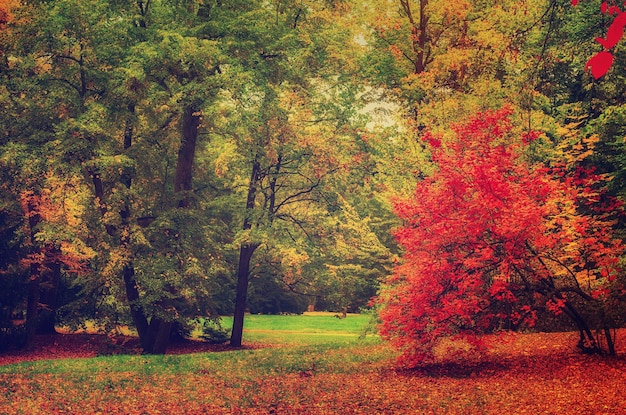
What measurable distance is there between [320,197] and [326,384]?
1357 centimetres

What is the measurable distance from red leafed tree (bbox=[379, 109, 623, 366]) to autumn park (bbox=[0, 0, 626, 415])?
0.07 m

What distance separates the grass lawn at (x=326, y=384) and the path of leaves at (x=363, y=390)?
19 millimetres

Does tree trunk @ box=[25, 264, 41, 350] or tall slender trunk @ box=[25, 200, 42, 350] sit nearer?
tall slender trunk @ box=[25, 200, 42, 350]

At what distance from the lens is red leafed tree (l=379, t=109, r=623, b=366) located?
504 inches

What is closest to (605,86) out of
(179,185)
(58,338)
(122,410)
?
(179,185)

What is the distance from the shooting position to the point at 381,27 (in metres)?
27.5

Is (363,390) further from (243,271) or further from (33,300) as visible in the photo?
(33,300)

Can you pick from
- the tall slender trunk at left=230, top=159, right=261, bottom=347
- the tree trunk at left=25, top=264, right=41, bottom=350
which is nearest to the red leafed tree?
the tall slender trunk at left=230, top=159, right=261, bottom=347

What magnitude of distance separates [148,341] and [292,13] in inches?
500


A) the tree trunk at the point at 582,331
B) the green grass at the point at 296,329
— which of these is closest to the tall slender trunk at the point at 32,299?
the green grass at the point at 296,329

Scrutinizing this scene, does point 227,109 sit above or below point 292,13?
below

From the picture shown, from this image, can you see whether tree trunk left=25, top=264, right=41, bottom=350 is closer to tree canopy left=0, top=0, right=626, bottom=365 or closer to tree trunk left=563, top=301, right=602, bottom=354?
tree canopy left=0, top=0, right=626, bottom=365

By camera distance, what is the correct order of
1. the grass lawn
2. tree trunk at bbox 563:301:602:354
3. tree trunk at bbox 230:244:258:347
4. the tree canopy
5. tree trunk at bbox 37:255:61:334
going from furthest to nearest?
tree trunk at bbox 230:244:258:347 < tree trunk at bbox 37:255:61:334 < the tree canopy < tree trunk at bbox 563:301:602:354 < the grass lawn

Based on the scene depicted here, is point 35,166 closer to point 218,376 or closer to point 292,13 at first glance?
point 218,376
